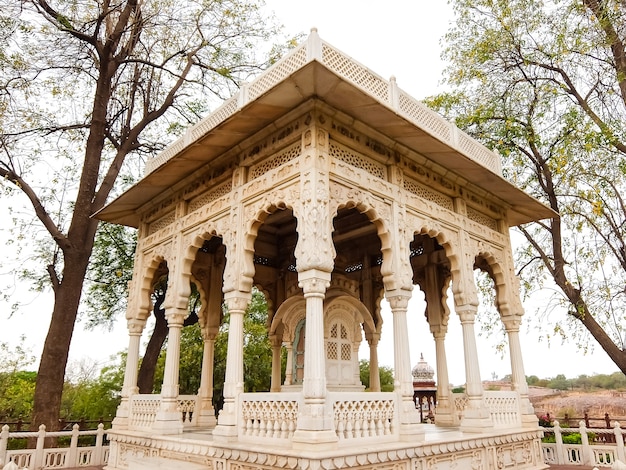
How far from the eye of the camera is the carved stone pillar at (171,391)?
8.06 metres

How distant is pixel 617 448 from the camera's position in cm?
998

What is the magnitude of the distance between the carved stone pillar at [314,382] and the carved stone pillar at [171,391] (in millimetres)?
3495

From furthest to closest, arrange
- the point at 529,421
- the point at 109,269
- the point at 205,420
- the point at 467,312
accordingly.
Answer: the point at 109,269
the point at 205,420
the point at 529,421
the point at 467,312

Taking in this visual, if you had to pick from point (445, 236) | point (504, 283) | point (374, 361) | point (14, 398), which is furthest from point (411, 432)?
point (14, 398)

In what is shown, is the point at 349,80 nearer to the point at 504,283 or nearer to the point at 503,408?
the point at 504,283

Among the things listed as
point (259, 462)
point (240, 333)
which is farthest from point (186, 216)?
point (259, 462)

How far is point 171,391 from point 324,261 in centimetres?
418

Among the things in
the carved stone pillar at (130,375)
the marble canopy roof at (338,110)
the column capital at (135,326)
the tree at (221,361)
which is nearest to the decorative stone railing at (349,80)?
the marble canopy roof at (338,110)

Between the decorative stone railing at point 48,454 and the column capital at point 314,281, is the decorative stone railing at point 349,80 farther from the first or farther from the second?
the decorative stone railing at point 48,454

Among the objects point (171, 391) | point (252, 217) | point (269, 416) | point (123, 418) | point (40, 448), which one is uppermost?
point (252, 217)

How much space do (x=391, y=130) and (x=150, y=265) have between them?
19.0 ft

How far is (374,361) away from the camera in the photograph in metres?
11.3

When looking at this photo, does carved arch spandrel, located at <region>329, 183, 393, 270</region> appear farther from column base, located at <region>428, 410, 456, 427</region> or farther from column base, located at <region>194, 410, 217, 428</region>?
column base, located at <region>194, 410, 217, 428</region>

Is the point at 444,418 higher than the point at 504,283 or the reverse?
the reverse
